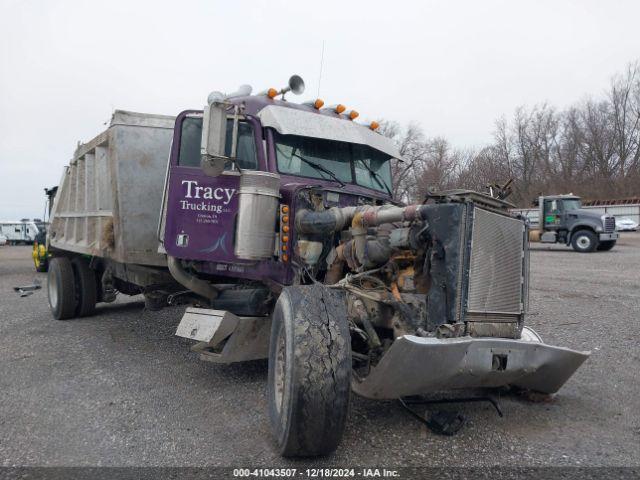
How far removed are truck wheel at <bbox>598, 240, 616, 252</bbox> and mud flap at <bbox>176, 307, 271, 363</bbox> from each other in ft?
62.1

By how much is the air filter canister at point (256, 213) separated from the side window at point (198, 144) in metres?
0.42

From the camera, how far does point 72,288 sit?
861 cm

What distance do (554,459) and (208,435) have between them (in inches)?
88.6

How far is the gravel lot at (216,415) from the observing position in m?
3.56

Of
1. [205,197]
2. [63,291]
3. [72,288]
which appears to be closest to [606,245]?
[72,288]

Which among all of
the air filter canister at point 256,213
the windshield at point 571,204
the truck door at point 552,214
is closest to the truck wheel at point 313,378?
the air filter canister at point 256,213

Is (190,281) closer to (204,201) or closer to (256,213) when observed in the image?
(204,201)

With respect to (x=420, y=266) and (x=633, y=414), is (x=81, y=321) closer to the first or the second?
(x=420, y=266)

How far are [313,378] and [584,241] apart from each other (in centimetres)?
1999

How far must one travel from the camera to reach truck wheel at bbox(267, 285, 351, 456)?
324 centimetres

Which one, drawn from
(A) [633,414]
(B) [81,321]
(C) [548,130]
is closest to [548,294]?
(A) [633,414]

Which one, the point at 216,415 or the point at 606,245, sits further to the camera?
the point at 606,245

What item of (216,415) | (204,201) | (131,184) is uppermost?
(131,184)

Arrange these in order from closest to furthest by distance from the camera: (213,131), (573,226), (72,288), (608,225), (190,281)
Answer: (213,131)
(190,281)
(72,288)
(608,225)
(573,226)
